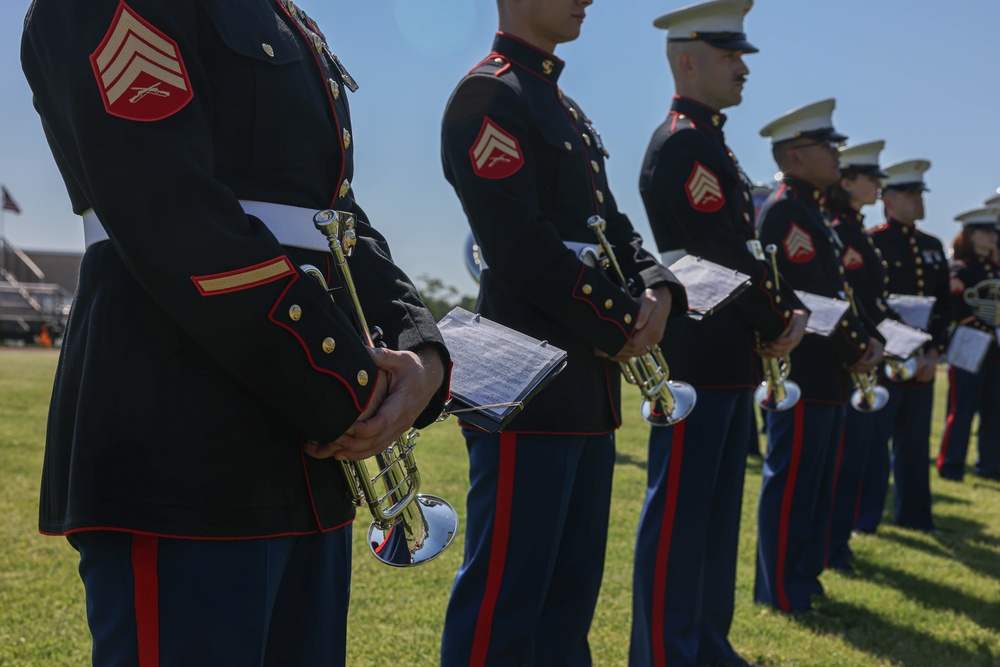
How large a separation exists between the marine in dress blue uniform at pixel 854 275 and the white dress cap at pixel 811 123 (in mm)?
895

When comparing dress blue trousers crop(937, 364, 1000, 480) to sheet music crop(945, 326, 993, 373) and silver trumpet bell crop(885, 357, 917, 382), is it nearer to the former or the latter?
sheet music crop(945, 326, 993, 373)

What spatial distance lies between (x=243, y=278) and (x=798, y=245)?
3723mm

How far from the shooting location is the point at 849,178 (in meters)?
6.16

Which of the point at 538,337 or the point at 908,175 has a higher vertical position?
the point at 908,175

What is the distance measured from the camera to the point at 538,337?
280cm

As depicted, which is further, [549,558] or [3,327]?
[3,327]

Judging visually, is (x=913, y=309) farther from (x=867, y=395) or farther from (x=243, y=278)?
(x=243, y=278)

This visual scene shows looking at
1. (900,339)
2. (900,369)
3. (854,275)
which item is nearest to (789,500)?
(900,339)

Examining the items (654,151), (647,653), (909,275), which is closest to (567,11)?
(654,151)

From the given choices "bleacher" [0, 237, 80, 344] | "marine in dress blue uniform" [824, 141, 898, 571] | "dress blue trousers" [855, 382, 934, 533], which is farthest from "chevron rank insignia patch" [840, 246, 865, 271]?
"bleacher" [0, 237, 80, 344]

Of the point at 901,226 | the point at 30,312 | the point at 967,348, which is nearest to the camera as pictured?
the point at 901,226

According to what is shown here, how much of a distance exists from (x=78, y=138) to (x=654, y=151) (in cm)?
273

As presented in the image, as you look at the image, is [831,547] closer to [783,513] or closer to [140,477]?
[783,513]

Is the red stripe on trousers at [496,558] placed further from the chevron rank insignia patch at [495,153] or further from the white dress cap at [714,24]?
the white dress cap at [714,24]
